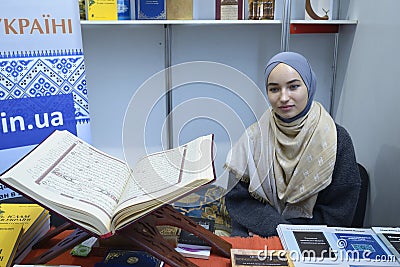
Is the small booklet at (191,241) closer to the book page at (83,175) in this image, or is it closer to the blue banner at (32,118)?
the book page at (83,175)

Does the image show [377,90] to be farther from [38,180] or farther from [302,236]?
[38,180]

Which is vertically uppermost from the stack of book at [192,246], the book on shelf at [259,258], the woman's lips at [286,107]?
the woman's lips at [286,107]

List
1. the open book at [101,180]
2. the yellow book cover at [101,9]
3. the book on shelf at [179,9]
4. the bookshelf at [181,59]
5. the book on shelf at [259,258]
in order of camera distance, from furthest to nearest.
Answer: the bookshelf at [181,59] → the book on shelf at [179,9] → the yellow book cover at [101,9] → the book on shelf at [259,258] → the open book at [101,180]

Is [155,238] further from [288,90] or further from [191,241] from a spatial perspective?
[288,90]

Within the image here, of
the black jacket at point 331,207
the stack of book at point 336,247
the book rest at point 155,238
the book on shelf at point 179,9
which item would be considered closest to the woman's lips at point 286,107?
the black jacket at point 331,207

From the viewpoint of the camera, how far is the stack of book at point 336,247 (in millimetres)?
794

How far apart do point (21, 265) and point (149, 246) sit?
0.24 metres

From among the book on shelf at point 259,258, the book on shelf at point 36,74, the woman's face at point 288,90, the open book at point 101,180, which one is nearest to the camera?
the open book at point 101,180

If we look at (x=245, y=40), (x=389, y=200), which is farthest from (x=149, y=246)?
(x=245, y=40)

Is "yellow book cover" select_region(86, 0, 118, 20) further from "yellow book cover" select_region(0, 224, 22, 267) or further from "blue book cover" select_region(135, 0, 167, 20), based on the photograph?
"yellow book cover" select_region(0, 224, 22, 267)

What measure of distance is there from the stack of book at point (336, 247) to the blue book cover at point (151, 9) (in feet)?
4.35

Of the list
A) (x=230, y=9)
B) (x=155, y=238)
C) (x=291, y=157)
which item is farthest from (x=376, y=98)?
(x=155, y=238)

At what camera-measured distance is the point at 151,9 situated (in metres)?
1.92

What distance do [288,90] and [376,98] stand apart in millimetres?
628
